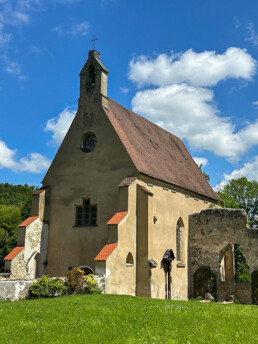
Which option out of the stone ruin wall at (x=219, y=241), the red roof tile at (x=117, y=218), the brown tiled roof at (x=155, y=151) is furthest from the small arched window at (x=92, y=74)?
the stone ruin wall at (x=219, y=241)

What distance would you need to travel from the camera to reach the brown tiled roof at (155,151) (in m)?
23.9

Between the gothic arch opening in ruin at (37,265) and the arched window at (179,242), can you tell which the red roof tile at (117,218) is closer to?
the gothic arch opening in ruin at (37,265)

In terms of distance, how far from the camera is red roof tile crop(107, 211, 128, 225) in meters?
20.1

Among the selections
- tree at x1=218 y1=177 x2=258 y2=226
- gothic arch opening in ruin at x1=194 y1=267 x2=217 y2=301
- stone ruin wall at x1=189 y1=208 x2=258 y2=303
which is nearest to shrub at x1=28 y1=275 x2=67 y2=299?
gothic arch opening in ruin at x1=194 y1=267 x2=217 y2=301

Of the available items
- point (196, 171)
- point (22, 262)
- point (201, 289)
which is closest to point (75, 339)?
point (22, 262)

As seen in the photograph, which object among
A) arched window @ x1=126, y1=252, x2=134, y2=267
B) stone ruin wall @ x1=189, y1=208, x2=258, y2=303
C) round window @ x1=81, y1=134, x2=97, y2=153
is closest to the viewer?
arched window @ x1=126, y1=252, x2=134, y2=267

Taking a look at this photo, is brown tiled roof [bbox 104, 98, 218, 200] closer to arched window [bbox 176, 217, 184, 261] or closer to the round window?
the round window

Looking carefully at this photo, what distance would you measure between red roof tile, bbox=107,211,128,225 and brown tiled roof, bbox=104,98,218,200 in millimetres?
2700

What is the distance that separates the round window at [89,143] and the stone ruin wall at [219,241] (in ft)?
28.6

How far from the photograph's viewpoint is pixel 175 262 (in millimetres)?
25312

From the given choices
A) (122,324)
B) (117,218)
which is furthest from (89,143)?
(122,324)

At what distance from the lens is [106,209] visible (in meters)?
22.6

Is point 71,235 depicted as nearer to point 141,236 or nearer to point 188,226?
point 141,236

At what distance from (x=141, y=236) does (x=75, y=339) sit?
12.2 m
